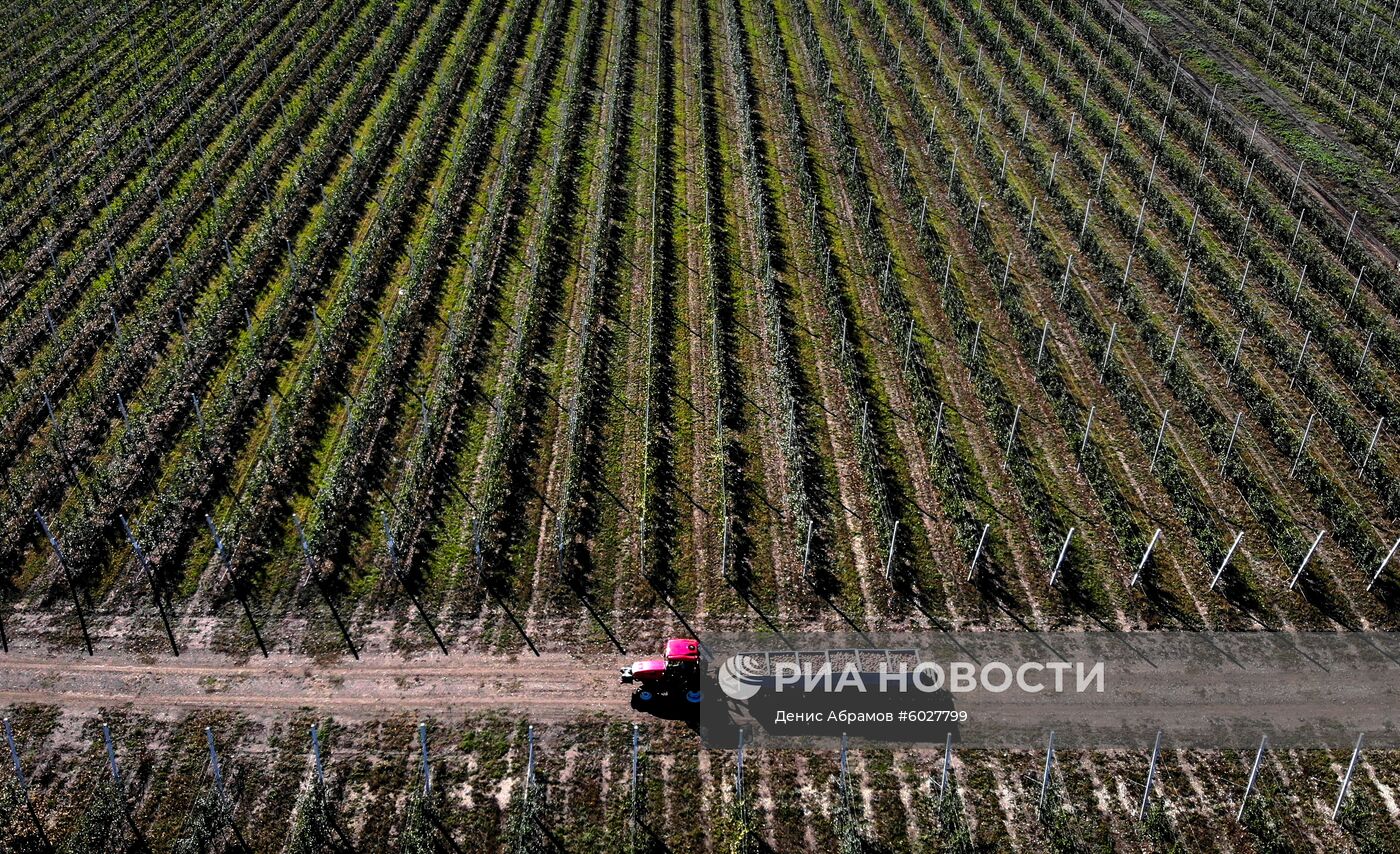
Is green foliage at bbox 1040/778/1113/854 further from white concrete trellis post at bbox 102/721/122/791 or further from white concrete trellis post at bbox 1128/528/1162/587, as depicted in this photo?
white concrete trellis post at bbox 102/721/122/791

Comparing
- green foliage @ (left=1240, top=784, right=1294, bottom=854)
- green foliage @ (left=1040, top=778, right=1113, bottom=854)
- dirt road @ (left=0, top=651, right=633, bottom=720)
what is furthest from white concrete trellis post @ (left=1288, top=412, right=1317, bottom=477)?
dirt road @ (left=0, top=651, right=633, bottom=720)

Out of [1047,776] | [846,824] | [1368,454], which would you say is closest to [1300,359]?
[1368,454]

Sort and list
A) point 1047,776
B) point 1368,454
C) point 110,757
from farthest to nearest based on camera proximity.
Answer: point 1368,454, point 1047,776, point 110,757

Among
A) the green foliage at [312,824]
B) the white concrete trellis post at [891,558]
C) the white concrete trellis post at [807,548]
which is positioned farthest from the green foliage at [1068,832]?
the green foliage at [312,824]

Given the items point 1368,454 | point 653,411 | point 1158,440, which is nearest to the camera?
point 1368,454

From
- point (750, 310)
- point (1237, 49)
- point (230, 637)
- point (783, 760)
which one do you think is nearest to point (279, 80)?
point (750, 310)

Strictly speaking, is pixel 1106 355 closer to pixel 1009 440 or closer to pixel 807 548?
pixel 1009 440
